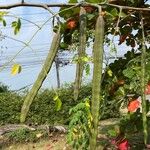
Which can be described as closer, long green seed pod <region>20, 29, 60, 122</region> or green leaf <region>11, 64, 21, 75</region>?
long green seed pod <region>20, 29, 60, 122</region>

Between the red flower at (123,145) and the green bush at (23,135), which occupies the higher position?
the red flower at (123,145)

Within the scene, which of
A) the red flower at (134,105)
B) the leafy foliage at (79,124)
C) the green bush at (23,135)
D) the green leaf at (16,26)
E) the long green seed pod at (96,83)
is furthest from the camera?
the green bush at (23,135)

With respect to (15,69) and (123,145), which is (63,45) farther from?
(15,69)

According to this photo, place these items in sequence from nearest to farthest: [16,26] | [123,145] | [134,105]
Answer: [16,26]
[134,105]
[123,145]

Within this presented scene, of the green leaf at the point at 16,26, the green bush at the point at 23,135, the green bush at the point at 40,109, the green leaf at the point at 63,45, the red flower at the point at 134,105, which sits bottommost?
Result: the green bush at the point at 40,109

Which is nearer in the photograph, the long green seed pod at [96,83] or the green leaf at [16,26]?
the long green seed pod at [96,83]

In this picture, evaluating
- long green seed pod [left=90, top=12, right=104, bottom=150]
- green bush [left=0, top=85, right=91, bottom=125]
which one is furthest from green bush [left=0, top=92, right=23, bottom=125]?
long green seed pod [left=90, top=12, right=104, bottom=150]

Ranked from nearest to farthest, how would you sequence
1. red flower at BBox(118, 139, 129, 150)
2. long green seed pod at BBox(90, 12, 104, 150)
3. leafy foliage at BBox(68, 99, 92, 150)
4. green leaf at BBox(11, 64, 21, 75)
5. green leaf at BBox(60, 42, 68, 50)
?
long green seed pod at BBox(90, 12, 104, 150)
green leaf at BBox(11, 64, 21, 75)
leafy foliage at BBox(68, 99, 92, 150)
green leaf at BBox(60, 42, 68, 50)
red flower at BBox(118, 139, 129, 150)

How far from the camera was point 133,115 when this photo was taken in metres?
3.64

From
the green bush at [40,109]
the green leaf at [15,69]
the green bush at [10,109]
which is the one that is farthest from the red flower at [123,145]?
the green bush at [10,109]

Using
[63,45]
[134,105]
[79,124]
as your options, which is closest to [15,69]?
[79,124]

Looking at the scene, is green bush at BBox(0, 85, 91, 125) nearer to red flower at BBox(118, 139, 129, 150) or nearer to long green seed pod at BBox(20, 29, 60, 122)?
red flower at BBox(118, 139, 129, 150)

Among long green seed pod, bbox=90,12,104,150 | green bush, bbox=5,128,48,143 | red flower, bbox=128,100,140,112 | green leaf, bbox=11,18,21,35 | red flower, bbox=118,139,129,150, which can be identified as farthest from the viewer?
green bush, bbox=5,128,48,143

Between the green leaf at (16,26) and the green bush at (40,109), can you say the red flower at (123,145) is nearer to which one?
the green leaf at (16,26)
